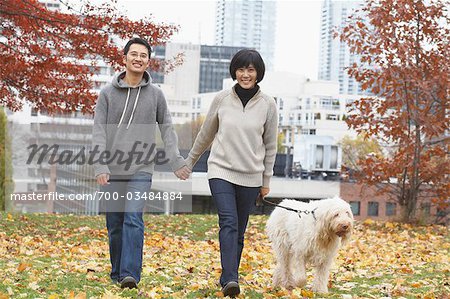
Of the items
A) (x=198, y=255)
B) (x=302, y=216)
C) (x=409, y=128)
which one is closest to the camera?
(x=302, y=216)

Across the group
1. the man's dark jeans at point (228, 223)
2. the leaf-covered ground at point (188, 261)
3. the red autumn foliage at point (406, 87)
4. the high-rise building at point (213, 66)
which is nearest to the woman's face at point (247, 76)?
the man's dark jeans at point (228, 223)

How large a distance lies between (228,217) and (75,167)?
2286 centimetres

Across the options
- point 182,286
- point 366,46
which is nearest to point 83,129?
point 366,46

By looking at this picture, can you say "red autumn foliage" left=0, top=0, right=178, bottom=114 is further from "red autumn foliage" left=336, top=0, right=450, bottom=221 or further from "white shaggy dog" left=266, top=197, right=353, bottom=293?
"white shaggy dog" left=266, top=197, right=353, bottom=293

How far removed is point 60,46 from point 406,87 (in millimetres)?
7231

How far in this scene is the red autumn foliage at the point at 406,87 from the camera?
49.9ft

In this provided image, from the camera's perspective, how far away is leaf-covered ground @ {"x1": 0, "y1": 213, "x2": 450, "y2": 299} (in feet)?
19.4

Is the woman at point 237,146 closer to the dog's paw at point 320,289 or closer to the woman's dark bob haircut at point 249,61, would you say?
the woman's dark bob haircut at point 249,61

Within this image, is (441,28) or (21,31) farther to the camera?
(441,28)

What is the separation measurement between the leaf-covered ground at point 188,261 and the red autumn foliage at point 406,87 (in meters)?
1.31

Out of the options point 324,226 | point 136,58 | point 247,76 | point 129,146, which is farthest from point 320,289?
point 136,58

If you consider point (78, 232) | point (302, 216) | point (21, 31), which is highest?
point (21, 31)

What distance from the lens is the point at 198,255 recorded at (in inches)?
382

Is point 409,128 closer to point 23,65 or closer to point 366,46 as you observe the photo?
point 366,46
